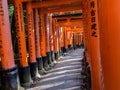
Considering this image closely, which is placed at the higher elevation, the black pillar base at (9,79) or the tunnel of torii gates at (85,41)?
the tunnel of torii gates at (85,41)

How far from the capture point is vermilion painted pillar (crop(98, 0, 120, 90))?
1.36 metres

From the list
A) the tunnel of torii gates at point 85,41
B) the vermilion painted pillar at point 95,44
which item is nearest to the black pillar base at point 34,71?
the tunnel of torii gates at point 85,41

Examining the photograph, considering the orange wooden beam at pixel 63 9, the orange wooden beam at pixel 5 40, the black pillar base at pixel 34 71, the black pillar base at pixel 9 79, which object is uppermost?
the orange wooden beam at pixel 63 9

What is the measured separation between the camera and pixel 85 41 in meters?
Result: 11.8

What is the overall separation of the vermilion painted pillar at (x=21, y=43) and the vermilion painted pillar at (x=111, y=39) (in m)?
10.4

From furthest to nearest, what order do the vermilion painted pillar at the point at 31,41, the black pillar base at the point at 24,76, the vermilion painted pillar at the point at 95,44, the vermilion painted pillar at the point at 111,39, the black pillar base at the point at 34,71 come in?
the black pillar base at the point at 34,71 < the vermilion painted pillar at the point at 31,41 < the black pillar base at the point at 24,76 < the vermilion painted pillar at the point at 95,44 < the vermilion painted pillar at the point at 111,39

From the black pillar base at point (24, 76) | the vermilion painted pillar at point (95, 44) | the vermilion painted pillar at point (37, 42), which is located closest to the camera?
the vermilion painted pillar at point (95, 44)

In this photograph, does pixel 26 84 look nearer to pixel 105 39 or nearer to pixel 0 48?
pixel 0 48

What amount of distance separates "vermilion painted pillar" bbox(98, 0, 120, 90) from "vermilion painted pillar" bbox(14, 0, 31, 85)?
34.1ft

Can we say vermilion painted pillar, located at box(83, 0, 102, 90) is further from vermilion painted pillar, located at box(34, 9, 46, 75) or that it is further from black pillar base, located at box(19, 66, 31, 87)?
vermilion painted pillar, located at box(34, 9, 46, 75)

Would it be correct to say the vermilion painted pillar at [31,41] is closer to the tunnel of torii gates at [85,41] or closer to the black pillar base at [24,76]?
the tunnel of torii gates at [85,41]

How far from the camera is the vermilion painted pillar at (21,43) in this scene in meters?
11.7

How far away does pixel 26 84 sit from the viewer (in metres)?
11.8

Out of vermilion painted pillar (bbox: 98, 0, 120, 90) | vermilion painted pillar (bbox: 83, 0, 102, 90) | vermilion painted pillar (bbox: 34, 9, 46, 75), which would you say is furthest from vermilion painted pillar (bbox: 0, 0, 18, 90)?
vermilion painted pillar (bbox: 98, 0, 120, 90)
